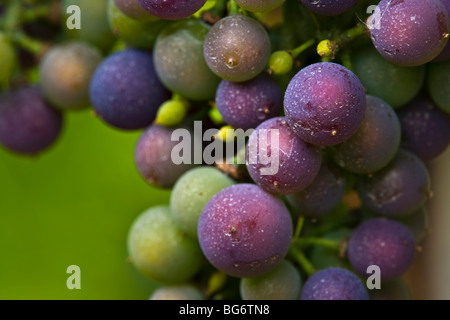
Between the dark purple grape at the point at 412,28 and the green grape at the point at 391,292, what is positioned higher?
the dark purple grape at the point at 412,28

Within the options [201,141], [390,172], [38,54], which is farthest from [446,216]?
[38,54]

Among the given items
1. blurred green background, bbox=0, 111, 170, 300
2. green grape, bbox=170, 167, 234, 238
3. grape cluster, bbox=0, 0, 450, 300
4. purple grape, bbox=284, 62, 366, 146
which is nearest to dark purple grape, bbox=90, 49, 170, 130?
grape cluster, bbox=0, 0, 450, 300

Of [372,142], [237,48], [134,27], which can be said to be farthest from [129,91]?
[372,142]

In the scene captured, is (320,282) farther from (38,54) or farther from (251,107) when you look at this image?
(38,54)

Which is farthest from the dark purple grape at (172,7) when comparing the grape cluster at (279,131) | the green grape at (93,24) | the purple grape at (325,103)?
the green grape at (93,24)

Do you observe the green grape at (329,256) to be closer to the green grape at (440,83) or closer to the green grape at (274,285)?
the green grape at (274,285)

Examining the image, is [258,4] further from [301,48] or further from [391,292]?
[391,292]
